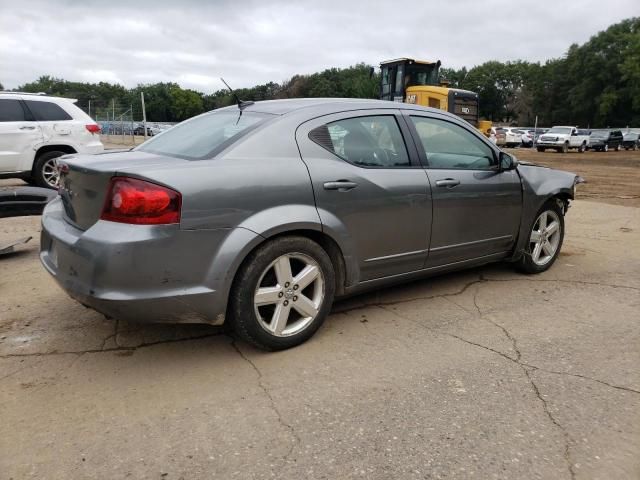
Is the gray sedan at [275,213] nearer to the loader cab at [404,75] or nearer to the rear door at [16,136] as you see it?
the rear door at [16,136]

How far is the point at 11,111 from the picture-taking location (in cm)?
864

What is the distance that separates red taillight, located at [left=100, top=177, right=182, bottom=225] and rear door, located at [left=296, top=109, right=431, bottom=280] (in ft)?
2.96

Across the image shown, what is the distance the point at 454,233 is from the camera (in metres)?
4.08

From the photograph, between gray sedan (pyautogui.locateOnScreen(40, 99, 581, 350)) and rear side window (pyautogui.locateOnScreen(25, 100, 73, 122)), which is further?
rear side window (pyautogui.locateOnScreen(25, 100, 73, 122))

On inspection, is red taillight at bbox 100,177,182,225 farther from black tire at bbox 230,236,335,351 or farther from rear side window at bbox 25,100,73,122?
rear side window at bbox 25,100,73,122

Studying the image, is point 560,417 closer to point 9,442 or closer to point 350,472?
point 350,472

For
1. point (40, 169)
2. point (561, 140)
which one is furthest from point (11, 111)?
point (561, 140)

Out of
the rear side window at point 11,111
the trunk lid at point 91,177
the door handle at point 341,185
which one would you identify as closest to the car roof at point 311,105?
the door handle at point 341,185

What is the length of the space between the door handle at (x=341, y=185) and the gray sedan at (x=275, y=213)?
0.04ft

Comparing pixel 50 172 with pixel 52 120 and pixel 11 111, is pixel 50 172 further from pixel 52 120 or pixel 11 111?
pixel 11 111

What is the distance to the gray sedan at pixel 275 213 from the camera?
277cm

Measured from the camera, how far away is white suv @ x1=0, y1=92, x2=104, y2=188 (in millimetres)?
8609

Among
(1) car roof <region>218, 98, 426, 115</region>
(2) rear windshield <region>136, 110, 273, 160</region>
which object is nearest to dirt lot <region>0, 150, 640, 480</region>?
(2) rear windshield <region>136, 110, 273, 160</region>

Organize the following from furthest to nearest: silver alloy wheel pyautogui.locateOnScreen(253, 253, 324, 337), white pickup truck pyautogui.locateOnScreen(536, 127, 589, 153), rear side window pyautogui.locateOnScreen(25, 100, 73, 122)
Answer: white pickup truck pyautogui.locateOnScreen(536, 127, 589, 153)
rear side window pyautogui.locateOnScreen(25, 100, 73, 122)
silver alloy wheel pyautogui.locateOnScreen(253, 253, 324, 337)
